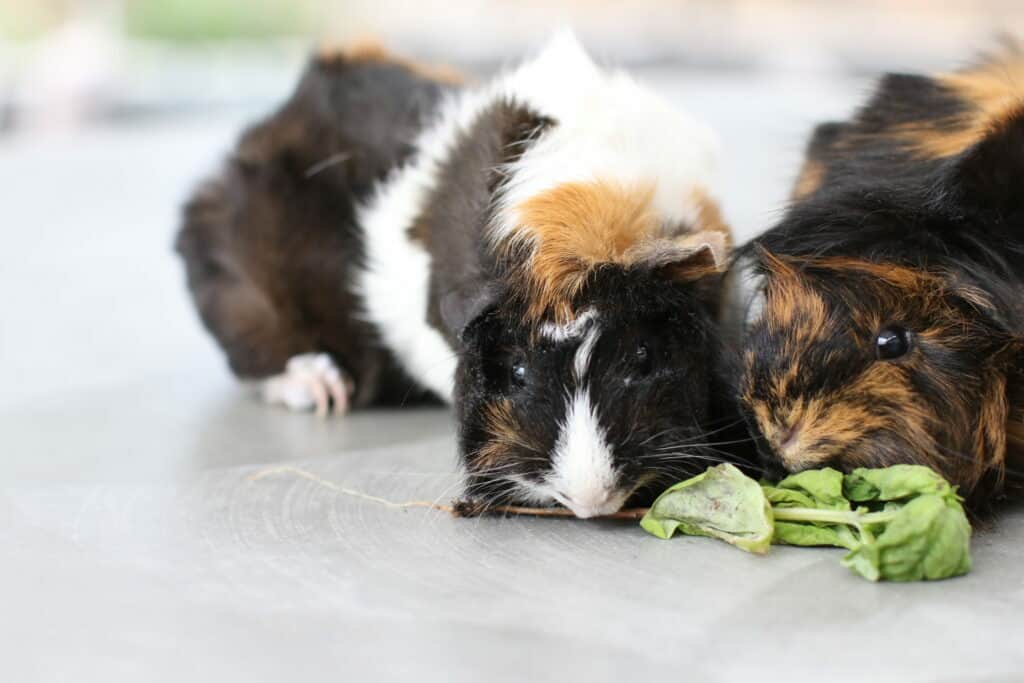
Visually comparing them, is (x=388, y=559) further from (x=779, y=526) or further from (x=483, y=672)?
(x=779, y=526)

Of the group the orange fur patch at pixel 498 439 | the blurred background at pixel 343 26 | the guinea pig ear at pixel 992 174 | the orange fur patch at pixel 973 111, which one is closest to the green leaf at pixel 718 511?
the orange fur patch at pixel 498 439

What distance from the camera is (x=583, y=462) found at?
1571mm

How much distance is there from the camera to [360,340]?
8.30ft

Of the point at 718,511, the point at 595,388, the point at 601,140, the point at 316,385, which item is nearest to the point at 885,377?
the point at 718,511

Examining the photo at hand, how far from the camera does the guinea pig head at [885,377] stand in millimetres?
1578

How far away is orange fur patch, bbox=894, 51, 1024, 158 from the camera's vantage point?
179 centimetres

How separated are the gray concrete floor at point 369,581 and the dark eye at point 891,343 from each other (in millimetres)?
296

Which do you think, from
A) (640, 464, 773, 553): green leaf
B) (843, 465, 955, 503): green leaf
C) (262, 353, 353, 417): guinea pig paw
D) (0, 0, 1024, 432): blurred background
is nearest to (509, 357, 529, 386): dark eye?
(640, 464, 773, 553): green leaf

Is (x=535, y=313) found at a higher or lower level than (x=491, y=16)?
lower

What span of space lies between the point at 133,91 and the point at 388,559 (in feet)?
18.3

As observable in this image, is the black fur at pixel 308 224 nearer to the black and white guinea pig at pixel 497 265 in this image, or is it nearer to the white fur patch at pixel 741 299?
the black and white guinea pig at pixel 497 265

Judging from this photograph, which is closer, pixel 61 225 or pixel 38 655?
pixel 38 655

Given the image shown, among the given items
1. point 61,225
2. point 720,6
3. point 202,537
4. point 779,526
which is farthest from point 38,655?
point 720,6

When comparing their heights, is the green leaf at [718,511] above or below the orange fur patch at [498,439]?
below
